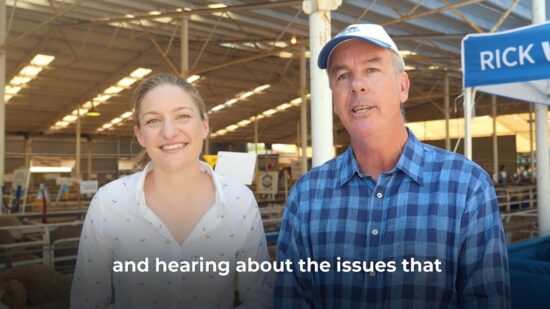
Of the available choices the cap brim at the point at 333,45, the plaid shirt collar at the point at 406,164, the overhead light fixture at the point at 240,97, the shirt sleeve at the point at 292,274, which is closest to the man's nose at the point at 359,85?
the cap brim at the point at 333,45

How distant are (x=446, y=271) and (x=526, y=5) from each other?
11.4 meters

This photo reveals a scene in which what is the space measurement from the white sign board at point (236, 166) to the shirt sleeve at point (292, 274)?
9.22 ft

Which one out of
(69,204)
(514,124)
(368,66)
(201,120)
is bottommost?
(69,204)

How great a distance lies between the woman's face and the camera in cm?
165

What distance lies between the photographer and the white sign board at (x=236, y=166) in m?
4.47

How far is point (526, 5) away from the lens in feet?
36.6

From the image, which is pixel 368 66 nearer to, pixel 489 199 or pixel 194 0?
pixel 489 199

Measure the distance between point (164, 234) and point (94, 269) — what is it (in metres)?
0.25

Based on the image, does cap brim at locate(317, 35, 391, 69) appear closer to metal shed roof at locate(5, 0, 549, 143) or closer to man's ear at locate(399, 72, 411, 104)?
man's ear at locate(399, 72, 411, 104)

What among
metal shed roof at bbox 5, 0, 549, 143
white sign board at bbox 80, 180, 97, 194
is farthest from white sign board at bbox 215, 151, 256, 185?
white sign board at bbox 80, 180, 97, 194

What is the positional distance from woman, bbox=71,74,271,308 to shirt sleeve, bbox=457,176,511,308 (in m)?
0.69

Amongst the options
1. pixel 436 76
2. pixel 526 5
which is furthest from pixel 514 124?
pixel 526 5

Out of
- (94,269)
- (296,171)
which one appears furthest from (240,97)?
(94,269)

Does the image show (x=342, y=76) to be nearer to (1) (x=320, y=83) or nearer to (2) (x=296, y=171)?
(1) (x=320, y=83)
